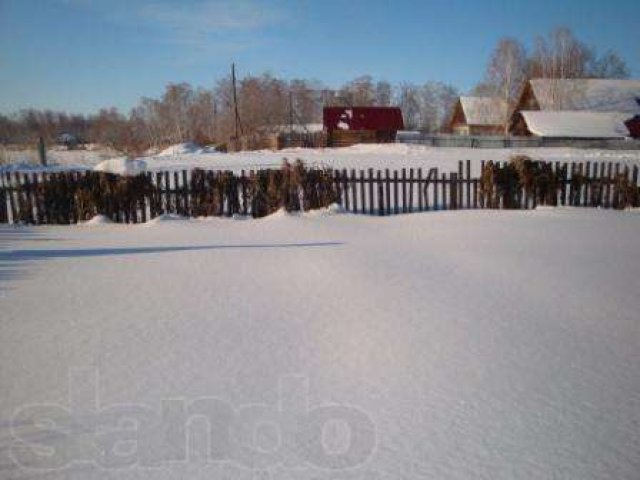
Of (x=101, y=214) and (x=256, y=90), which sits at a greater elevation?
(x=256, y=90)

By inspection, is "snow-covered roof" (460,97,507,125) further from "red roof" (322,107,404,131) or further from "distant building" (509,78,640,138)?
"red roof" (322,107,404,131)

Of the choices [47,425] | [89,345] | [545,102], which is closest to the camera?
[47,425]

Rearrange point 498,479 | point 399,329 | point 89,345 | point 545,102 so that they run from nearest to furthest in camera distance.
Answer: point 498,479 → point 89,345 → point 399,329 → point 545,102

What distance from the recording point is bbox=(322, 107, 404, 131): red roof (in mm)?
48594

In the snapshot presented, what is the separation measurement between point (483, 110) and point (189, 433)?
60.0m

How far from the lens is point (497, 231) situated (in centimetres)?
886

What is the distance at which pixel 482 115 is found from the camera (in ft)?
187

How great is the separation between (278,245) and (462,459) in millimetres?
5685

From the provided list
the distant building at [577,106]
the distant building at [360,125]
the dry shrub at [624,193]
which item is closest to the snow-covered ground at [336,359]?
the dry shrub at [624,193]

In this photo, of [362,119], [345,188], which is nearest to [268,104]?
[362,119]

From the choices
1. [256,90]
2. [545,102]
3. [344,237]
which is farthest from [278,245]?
[256,90]

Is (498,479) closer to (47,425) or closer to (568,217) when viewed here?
(47,425)

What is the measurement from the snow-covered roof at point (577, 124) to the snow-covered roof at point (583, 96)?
4432 millimetres

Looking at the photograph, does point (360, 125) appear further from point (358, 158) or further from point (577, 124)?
point (358, 158)
